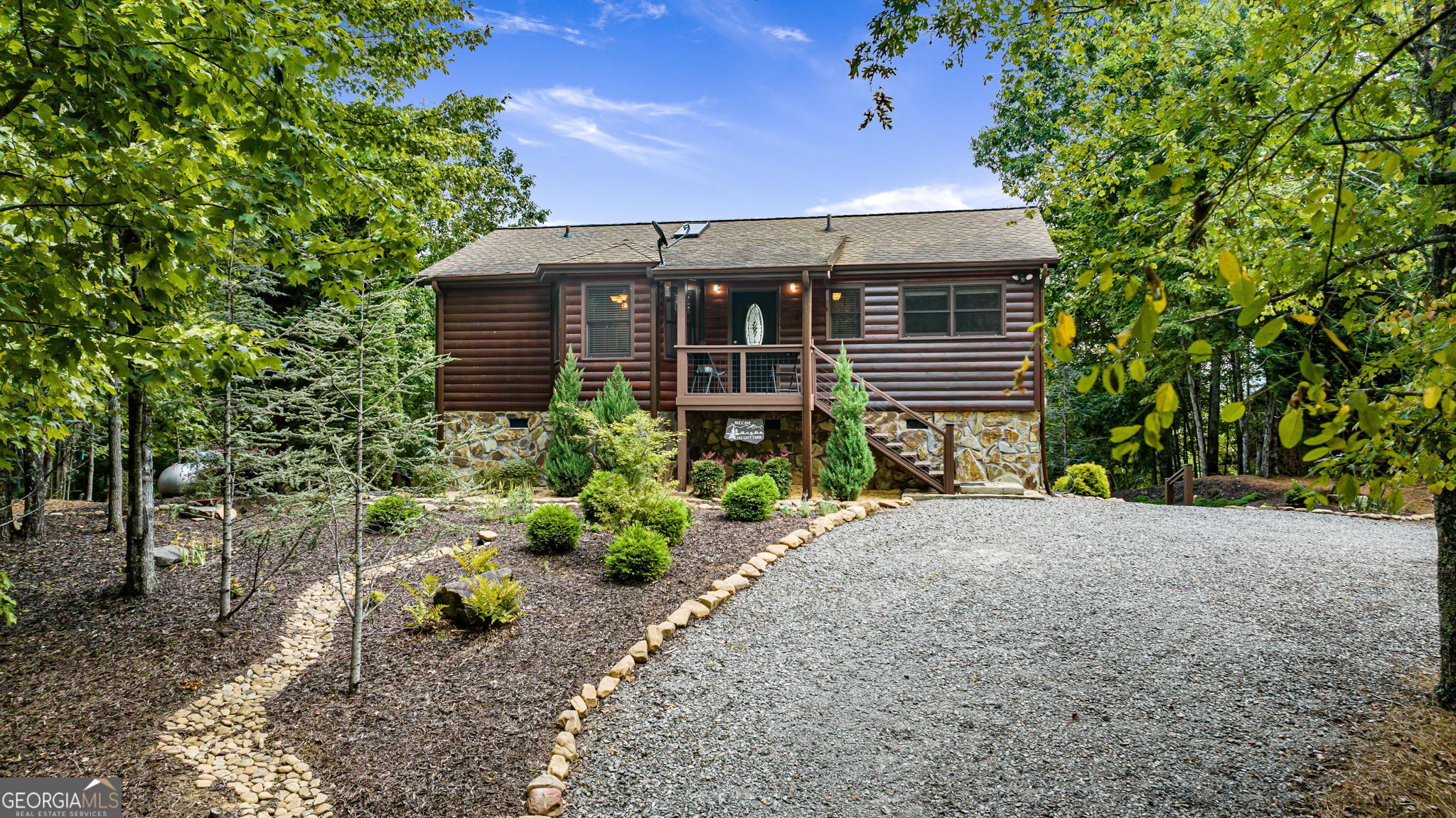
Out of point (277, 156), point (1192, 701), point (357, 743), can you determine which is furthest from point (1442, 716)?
point (277, 156)

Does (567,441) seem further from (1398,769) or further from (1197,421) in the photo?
(1197,421)

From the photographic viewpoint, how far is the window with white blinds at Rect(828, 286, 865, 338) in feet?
40.1

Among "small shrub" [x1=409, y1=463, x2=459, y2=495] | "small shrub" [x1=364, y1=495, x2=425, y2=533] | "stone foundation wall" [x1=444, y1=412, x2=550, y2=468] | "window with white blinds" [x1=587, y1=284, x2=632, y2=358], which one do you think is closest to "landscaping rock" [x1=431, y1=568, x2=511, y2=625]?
"small shrub" [x1=409, y1=463, x2=459, y2=495]

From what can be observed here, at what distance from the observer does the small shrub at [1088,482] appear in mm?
12758

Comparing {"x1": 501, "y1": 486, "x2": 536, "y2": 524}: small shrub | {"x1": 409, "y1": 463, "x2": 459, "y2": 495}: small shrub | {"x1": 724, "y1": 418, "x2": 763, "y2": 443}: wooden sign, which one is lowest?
{"x1": 501, "y1": 486, "x2": 536, "y2": 524}: small shrub

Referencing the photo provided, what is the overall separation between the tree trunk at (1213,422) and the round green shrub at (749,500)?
1218cm

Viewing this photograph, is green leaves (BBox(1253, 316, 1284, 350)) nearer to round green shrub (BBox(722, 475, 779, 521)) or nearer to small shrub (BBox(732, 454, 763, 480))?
round green shrub (BBox(722, 475, 779, 521))

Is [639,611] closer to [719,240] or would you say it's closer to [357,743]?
[357,743]

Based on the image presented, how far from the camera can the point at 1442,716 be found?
3.64m

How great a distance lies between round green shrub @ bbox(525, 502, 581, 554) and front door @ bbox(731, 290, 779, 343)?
704cm

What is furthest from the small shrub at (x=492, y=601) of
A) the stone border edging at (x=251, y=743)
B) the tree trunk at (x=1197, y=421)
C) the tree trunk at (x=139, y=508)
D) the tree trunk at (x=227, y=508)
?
the tree trunk at (x=1197, y=421)

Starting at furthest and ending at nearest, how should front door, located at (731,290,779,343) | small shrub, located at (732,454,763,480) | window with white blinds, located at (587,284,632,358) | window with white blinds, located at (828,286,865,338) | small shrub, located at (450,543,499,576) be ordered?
front door, located at (731,290,779,343), window with white blinds, located at (587,284,632,358), window with white blinds, located at (828,286,865,338), small shrub, located at (732,454,763,480), small shrub, located at (450,543,499,576)

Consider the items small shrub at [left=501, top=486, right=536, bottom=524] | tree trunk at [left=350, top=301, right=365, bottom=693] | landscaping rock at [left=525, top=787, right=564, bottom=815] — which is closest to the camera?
landscaping rock at [left=525, top=787, right=564, bottom=815]

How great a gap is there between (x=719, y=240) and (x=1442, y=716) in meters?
11.5
